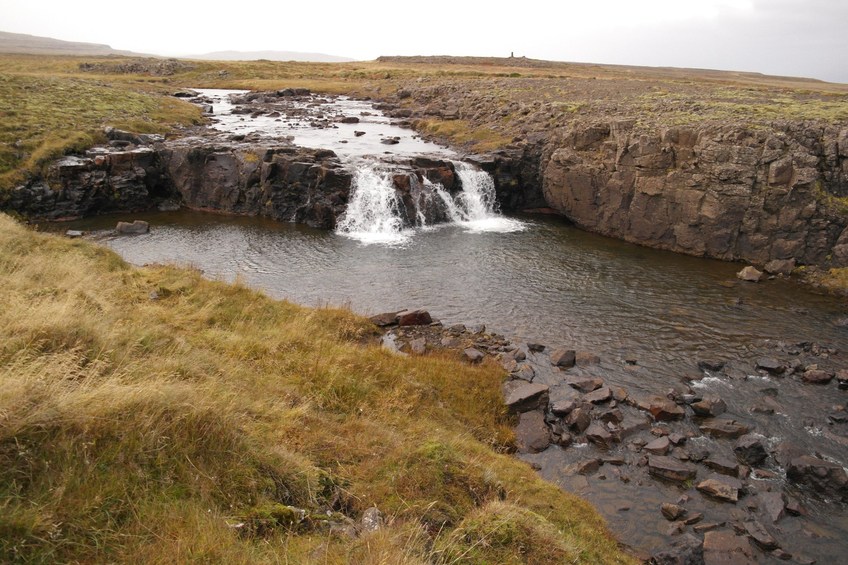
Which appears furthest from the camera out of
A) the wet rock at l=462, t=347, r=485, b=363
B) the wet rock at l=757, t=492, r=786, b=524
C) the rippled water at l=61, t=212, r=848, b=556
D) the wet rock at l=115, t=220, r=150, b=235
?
the wet rock at l=115, t=220, r=150, b=235

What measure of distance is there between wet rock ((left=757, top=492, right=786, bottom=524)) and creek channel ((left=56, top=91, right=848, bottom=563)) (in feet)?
0.41

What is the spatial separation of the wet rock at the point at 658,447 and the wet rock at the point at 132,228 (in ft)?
112

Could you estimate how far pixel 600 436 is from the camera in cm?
1588

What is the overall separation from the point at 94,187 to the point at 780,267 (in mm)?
45889

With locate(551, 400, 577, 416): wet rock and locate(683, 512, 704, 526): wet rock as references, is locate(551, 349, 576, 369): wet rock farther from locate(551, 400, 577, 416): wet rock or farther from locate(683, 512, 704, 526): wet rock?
locate(683, 512, 704, 526): wet rock

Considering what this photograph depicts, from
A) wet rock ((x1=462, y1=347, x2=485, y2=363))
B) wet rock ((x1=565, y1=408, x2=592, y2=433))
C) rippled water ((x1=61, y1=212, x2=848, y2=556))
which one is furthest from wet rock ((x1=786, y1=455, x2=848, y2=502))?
wet rock ((x1=462, y1=347, x2=485, y2=363))

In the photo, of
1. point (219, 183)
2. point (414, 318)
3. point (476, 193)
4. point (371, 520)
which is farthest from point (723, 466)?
point (219, 183)

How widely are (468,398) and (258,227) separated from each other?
A: 26156 mm

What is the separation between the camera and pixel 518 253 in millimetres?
33188

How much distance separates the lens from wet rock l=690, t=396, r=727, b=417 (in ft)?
56.6

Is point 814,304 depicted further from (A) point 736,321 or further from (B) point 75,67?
(B) point 75,67

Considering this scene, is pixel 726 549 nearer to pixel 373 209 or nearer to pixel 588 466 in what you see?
pixel 588 466

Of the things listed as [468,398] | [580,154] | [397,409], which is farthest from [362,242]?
[397,409]

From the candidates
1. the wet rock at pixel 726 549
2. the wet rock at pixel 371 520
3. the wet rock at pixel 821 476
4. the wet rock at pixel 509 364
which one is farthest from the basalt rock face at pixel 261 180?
the wet rock at pixel 371 520
